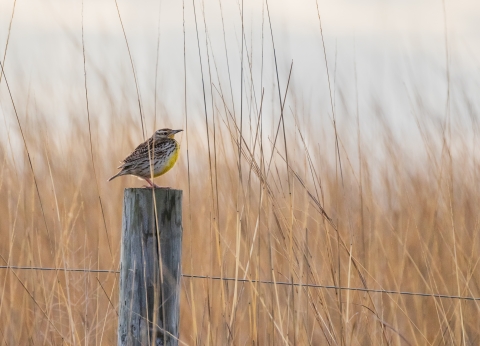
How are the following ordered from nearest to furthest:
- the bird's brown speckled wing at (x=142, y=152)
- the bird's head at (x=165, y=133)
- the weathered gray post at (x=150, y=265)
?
the weathered gray post at (x=150, y=265), the bird's brown speckled wing at (x=142, y=152), the bird's head at (x=165, y=133)

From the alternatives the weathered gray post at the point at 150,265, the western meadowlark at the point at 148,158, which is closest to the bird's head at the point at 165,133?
the western meadowlark at the point at 148,158

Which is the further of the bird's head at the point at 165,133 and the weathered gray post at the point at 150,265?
the bird's head at the point at 165,133

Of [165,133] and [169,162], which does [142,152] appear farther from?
[165,133]

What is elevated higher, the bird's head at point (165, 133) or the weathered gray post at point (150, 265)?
the bird's head at point (165, 133)

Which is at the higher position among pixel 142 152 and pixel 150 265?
pixel 142 152

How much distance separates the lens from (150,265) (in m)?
1.76

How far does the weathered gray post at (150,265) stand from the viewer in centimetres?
174

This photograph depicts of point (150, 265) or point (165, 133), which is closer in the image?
point (150, 265)

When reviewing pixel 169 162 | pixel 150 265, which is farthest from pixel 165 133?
pixel 150 265

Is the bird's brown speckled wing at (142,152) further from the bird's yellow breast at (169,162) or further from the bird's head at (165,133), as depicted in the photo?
the bird's head at (165,133)

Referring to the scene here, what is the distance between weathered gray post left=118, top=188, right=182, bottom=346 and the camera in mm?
1735

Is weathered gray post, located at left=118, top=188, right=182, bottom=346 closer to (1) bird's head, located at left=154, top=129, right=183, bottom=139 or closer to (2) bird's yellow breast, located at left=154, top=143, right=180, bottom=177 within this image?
(2) bird's yellow breast, located at left=154, top=143, right=180, bottom=177

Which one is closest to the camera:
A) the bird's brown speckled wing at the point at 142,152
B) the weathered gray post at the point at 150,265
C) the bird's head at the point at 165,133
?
the weathered gray post at the point at 150,265

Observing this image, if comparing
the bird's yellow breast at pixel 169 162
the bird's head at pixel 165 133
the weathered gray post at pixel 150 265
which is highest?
the bird's head at pixel 165 133
